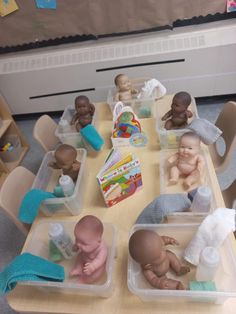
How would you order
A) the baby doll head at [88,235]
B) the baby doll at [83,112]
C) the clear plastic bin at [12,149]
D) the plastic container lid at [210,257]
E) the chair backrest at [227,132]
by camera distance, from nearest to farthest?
the plastic container lid at [210,257] → the baby doll head at [88,235] → the chair backrest at [227,132] → the baby doll at [83,112] → the clear plastic bin at [12,149]

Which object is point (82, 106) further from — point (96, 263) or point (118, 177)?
point (96, 263)

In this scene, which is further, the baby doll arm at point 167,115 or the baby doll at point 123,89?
the baby doll at point 123,89

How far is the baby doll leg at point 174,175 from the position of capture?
112 centimetres

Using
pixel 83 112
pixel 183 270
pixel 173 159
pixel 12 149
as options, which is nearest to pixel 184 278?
pixel 183 270

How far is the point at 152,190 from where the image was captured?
111 cm

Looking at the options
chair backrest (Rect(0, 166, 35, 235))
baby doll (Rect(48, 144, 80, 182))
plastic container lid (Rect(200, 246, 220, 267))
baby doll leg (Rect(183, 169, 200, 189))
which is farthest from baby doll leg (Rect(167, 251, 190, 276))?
chair backrest (Rect(0, 166, 35, 235))

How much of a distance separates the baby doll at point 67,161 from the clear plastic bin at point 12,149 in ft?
4.23

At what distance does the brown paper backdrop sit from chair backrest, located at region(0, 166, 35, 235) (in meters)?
1.48

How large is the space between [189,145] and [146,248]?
56 cm

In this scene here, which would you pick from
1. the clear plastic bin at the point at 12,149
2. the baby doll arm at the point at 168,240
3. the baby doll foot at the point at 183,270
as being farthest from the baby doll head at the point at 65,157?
the clear plastic bin at the point at 12,149

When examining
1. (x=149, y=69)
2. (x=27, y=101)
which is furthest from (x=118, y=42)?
(x=27, y=101)

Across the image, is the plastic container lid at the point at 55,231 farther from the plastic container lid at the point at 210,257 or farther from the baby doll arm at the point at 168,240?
the plastic container lid at the point at 210,257

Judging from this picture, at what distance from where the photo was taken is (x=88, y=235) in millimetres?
815

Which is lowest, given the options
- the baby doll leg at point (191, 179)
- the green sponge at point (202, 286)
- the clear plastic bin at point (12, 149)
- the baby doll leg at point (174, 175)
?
the clear plastic bin at point (12, 149)
